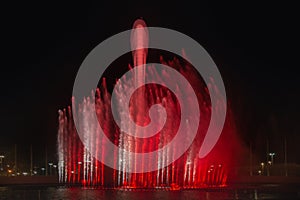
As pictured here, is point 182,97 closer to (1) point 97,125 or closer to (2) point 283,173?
(1) point 97,125

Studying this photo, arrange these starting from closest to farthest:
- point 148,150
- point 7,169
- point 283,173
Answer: point 148,150, point 283,173, point 7,169

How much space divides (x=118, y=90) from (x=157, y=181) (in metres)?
9.29

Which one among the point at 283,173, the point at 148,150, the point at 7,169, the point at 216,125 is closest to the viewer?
the point at 148,150

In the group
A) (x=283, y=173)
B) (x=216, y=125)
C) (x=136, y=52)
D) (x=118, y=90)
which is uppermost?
(x=136, y=52)

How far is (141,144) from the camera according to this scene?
154ft

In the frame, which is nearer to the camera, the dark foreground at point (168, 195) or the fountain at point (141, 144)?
the dark foreground at point (168, 195)

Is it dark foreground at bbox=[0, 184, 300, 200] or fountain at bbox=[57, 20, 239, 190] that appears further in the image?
fountain at bbox=[57, 20, 239, 190]

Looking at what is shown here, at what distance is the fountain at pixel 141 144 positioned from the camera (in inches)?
1863

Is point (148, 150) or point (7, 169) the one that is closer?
point (148, 150)

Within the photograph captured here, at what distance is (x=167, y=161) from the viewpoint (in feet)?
159

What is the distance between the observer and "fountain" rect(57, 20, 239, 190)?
4731cm

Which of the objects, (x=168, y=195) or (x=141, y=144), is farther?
(x=141, y=144)

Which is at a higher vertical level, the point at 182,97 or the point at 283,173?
the point at 182,97

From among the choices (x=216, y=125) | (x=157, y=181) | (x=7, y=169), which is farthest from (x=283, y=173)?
(x=7, y=169)
